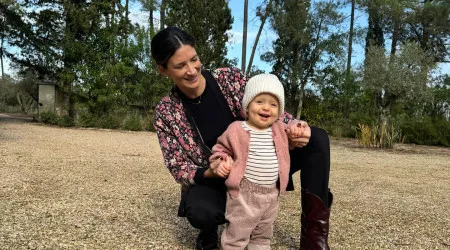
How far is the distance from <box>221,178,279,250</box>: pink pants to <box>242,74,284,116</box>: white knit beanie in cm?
38

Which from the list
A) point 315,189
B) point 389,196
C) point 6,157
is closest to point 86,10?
point 6,157

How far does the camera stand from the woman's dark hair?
200 centimetres

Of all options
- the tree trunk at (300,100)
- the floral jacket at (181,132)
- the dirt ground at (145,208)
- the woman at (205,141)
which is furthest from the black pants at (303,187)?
the tree trunk at (300,100)

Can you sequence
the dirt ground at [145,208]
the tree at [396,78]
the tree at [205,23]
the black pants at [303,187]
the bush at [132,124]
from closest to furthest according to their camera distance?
the black pants at [303,187]
the dirt ground at [145,208]
the tree at [396,78]
the bush at [132,124]
the tree at [205,23]

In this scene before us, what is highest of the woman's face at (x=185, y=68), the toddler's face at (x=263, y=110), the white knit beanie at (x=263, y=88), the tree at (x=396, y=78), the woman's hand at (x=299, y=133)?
the tree at (x=396, y=78)

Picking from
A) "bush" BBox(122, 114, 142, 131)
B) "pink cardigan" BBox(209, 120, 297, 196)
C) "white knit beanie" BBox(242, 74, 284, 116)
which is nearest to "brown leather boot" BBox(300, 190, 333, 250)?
"pink cardigan" BBox(209, 120, 297, 196)

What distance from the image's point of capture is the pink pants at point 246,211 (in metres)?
1.81

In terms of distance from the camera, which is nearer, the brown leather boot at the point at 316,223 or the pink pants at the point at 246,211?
the pink pants at the point at 246,211

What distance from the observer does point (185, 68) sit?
6.68 ft

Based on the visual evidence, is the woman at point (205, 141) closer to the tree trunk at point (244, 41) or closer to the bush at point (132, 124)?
the bush at point (132, 124)

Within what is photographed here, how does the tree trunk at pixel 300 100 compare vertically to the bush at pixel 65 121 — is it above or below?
above

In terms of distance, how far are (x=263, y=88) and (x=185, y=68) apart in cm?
43

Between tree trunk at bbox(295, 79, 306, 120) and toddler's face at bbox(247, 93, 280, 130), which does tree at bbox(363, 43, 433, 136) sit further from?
toddler's face at bbox(247, 93, 280, 130)

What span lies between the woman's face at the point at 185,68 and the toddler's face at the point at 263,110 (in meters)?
0.35
